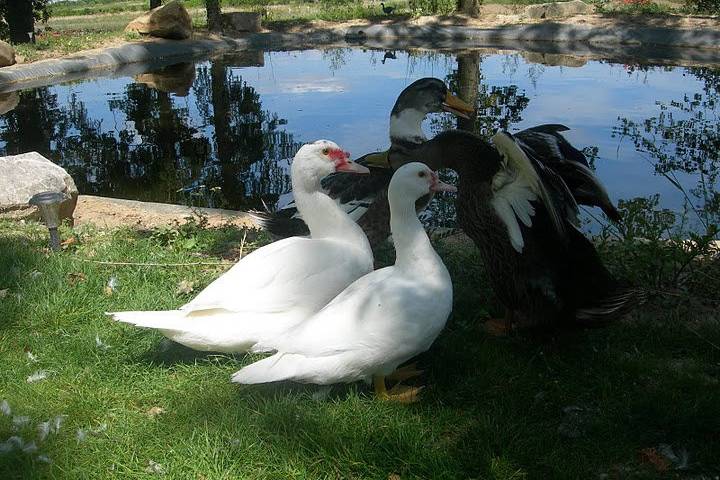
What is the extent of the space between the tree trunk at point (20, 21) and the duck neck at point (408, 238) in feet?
55.4

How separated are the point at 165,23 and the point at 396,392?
56.3ft

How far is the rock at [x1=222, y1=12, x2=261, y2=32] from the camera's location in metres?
20.6

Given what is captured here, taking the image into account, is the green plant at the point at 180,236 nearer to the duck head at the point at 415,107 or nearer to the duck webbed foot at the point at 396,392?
the duck head at the point at 415,107

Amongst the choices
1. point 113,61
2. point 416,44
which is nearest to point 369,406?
point 113,61

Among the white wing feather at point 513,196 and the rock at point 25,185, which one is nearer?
the white wing feather at point 513,196

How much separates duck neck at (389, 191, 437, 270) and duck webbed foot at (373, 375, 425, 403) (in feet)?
1.75

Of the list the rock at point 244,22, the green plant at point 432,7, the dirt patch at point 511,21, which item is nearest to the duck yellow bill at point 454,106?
the dirt patch at point 511,21

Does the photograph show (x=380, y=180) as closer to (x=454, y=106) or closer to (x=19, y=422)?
(x=454, y=106)

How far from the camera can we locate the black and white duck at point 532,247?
10.6ft

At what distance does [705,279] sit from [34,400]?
360 centimetres

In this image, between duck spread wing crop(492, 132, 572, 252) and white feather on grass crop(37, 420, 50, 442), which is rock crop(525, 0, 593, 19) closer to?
Result: duck spread wing crop(492, 132, 572, 252)

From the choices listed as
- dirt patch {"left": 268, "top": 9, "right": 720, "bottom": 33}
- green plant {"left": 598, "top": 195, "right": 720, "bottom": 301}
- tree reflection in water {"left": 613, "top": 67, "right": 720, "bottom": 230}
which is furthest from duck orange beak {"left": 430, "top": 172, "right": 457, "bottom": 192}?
dirt patch {"left": 268, "top": 9, "right": 720, "bottom": 33}

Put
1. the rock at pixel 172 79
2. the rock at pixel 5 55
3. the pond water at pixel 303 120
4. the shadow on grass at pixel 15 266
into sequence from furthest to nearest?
the rock at pixel 5 55 < the rock at pixel 172 79 < the pond water at pixel 303 120 < the shadow on grass at pixel 15 266

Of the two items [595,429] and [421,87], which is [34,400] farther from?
[421,87]
